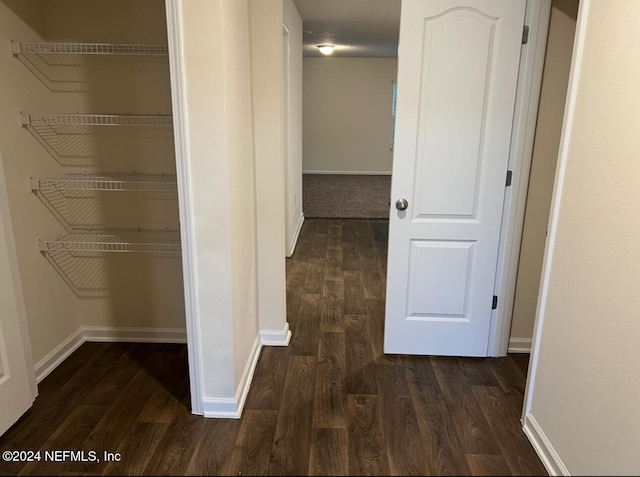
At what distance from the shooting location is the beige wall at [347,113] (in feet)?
29.9

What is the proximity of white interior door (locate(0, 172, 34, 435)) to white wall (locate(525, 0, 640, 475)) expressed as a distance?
222 centimetres

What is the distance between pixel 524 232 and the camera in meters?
2.55

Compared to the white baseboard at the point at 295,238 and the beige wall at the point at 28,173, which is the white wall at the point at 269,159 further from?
the white baseboard at the point at 295,238

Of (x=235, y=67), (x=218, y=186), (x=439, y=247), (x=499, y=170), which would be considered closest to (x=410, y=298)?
(x=439, y=247)

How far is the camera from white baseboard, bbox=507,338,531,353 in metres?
2.73

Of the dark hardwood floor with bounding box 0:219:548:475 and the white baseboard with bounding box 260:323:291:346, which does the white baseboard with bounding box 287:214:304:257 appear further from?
the white baseboard with bounding box 260:323:291:346

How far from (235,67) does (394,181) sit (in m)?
0.98

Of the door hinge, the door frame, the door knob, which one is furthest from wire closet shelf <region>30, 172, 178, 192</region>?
the door hinge

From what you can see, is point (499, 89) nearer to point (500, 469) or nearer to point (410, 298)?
point (410, 298)

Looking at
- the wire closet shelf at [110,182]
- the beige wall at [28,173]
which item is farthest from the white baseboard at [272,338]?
the beige wall at [28,173]

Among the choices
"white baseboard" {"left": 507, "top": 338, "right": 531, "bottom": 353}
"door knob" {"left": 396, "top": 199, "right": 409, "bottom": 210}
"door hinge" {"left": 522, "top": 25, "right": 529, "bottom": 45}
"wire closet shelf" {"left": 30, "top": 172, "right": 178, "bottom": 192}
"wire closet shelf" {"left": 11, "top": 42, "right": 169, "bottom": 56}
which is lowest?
"white baseboard" {"left": 507, "top": 338, "right": 531, "bottom": 353}

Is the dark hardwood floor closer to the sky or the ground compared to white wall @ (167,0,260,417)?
closer to the ground

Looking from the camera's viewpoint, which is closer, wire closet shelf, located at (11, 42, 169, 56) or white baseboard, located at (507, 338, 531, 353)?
wire closet shelf, located at (11, 42, 169, 56)

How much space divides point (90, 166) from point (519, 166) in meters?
2.31
